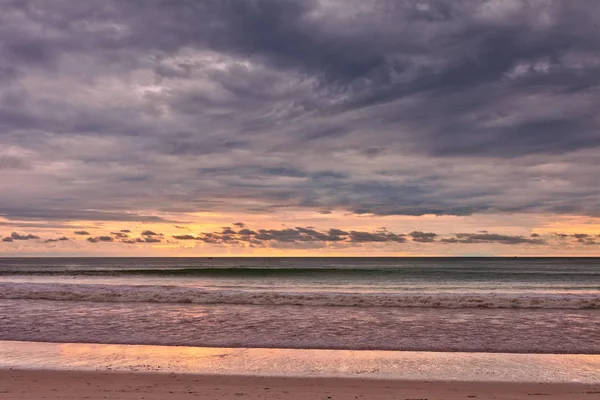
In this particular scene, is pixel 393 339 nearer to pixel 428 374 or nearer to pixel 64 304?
pixel 428 374

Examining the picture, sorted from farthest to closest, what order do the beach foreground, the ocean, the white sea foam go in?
1. the white sea foam
2. the ocean
3. the beach foreground

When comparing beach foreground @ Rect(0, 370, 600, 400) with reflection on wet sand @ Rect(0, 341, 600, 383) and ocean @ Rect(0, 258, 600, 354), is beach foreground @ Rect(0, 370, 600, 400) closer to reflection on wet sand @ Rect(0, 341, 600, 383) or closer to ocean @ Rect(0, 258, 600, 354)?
reflection on wet sand @ Rect(0, 341, 600, 383)

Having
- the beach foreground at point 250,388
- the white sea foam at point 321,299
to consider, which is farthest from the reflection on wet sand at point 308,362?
the white sea foam at point 321,299

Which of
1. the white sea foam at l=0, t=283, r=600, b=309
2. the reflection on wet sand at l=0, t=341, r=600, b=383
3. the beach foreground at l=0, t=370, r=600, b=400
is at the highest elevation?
the beach foreground at l=0, t=370, r=600, b=400

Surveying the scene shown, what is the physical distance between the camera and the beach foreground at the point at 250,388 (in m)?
9.31

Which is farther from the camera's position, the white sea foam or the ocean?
the white sea foam

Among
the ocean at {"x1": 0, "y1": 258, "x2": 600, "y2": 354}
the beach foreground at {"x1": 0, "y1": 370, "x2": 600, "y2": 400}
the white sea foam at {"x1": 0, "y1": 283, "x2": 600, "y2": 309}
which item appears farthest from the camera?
the white sea foam at {"x1": 0, "y1": 283, "x2": 600, "y2": 309}

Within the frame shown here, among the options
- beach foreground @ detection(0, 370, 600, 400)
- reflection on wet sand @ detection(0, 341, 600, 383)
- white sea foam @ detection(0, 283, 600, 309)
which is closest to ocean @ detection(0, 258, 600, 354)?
white sea foam @ detection(0, 283, 600, 309)

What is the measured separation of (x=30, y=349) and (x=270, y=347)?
748 cm

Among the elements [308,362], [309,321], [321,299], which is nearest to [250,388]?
[308,362]

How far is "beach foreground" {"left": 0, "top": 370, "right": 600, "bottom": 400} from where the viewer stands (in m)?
9.31

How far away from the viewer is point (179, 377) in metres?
10.7

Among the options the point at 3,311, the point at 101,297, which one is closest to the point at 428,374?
the point at 3,311

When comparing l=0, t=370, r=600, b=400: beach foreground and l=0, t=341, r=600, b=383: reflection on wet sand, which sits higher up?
l=0, t=370, r=600, b=400: beach foreground
